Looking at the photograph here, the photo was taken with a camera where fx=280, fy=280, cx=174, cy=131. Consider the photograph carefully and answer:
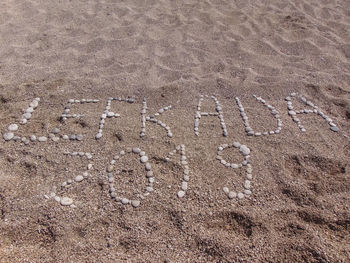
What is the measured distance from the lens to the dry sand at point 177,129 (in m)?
2.05

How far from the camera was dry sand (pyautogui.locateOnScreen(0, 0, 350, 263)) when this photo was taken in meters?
2.05

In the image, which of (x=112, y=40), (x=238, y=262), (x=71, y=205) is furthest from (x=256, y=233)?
(x=112, y=40)

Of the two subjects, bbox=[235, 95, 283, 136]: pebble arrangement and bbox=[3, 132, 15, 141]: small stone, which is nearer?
bbox=[3, 132, 15, 141]: small stone

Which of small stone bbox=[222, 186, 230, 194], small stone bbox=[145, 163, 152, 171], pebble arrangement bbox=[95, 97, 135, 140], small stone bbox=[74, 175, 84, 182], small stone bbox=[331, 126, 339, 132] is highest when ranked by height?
small stone bbox=[331, 126, 339, 132]

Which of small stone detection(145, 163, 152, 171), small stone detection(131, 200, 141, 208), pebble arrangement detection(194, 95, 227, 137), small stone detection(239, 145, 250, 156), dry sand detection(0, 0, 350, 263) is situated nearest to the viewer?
dry sand detection(0, 0, 350, 263)

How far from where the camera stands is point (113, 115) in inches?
118

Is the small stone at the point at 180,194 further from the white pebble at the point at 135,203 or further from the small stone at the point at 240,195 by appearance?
the small stone at the point at 240,195

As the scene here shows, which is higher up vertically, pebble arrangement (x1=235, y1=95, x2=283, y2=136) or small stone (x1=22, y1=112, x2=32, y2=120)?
pebble arrangement (x1=235, y1=95, x2=283, y2=136)

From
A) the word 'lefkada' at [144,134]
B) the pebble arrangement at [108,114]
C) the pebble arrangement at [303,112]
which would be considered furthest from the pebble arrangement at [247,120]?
the pebble arrangement at [108,114]

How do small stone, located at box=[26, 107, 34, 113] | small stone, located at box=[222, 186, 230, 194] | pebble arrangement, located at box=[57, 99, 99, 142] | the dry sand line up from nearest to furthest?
the dry sand < small stone, located at box=[222, 186, 230, 194] < pebble arrangement, located at box=[57, 99, 99, 142] < small stone, located at box=[26, 107, 34, 113]

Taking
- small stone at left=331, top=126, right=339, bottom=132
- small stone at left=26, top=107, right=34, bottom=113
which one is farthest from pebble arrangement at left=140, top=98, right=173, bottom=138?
small stone at left=331, top=126, right=339, bottom=132

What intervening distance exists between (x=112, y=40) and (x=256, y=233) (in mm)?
3312

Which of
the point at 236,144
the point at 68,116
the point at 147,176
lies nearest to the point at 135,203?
the point at 147,176

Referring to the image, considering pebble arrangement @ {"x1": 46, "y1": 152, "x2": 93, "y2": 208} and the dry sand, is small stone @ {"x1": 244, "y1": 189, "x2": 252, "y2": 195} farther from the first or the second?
pebble arrangement @ {"x1": 46, "y1": 152, "x2": 93, "y2": 208}
